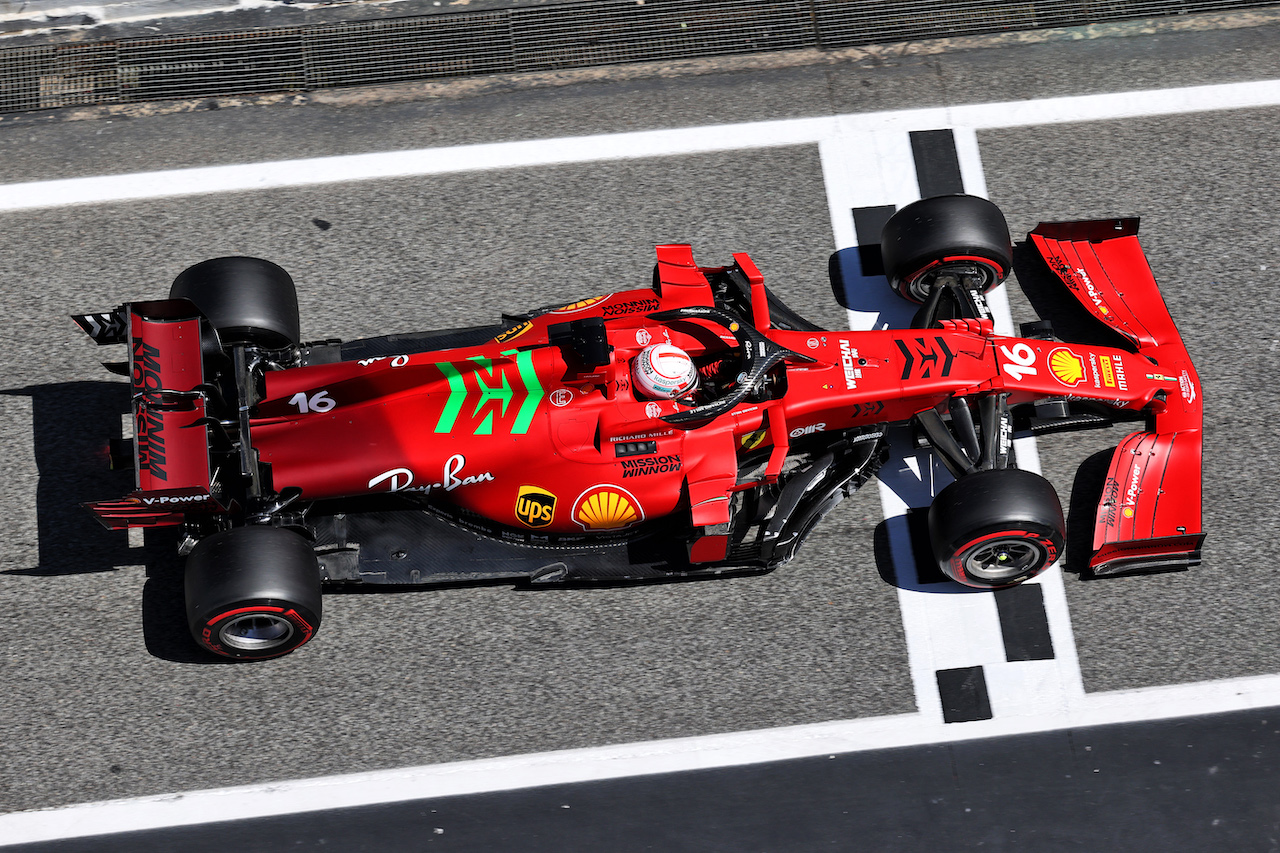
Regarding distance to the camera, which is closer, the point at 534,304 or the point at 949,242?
the point at 949,242

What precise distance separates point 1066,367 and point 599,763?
125 inches

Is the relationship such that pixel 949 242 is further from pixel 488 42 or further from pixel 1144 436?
pixel 488 42

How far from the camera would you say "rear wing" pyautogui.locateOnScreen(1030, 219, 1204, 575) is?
6180 millimetres

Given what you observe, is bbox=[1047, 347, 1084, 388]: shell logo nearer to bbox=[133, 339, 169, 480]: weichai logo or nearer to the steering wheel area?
the steering wheel area

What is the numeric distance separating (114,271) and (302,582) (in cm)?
300

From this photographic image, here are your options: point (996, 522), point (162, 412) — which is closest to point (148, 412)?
point (162, 412)

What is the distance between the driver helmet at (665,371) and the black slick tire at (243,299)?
2.06m

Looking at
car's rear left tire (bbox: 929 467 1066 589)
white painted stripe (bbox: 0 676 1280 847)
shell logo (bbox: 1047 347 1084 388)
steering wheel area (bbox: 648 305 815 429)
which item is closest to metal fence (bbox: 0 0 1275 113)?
steering wheel area (bbox: 648 305 815 429)

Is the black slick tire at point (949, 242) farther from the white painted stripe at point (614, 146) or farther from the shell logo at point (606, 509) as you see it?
the shell logo at point (606, 509)

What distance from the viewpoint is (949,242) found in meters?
6.69

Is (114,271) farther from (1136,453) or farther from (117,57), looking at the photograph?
(1136,453)

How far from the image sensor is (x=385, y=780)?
6.14 m

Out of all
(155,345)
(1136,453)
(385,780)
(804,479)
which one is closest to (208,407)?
(155,345)

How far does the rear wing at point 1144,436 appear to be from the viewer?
20.3 feet
